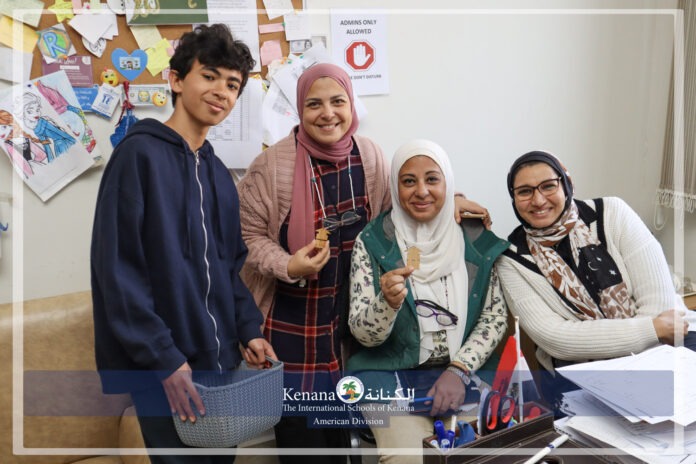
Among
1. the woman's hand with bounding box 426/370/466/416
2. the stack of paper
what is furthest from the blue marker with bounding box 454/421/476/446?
the woman's hand with bounding box 426/370/466/416

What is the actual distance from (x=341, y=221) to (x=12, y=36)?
3.74ft

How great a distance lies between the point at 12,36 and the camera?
1.70 metres

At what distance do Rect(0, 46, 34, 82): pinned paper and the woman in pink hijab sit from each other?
2.41 feet

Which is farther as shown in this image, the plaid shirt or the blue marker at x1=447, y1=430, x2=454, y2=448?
the plaid shirt

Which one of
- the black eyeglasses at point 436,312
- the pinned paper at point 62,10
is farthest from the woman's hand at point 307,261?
the pinned paper at point 62,10

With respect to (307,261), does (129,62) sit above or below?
above

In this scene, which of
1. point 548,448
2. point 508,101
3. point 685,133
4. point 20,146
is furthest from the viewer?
point 685,133

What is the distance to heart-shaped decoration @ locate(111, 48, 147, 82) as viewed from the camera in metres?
1.82

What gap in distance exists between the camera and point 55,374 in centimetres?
167

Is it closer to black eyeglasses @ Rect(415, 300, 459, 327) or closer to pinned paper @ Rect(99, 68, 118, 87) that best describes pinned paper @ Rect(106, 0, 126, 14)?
pinned paper @ Rect(99, 68, 118, 87)

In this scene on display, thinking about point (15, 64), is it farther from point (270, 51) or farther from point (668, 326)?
point (668, 326)

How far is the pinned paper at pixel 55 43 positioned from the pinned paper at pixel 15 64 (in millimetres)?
46

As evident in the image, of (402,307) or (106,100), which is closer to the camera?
(402,307)

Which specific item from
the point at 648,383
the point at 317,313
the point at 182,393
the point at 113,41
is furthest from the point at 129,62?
the point at 648,383
